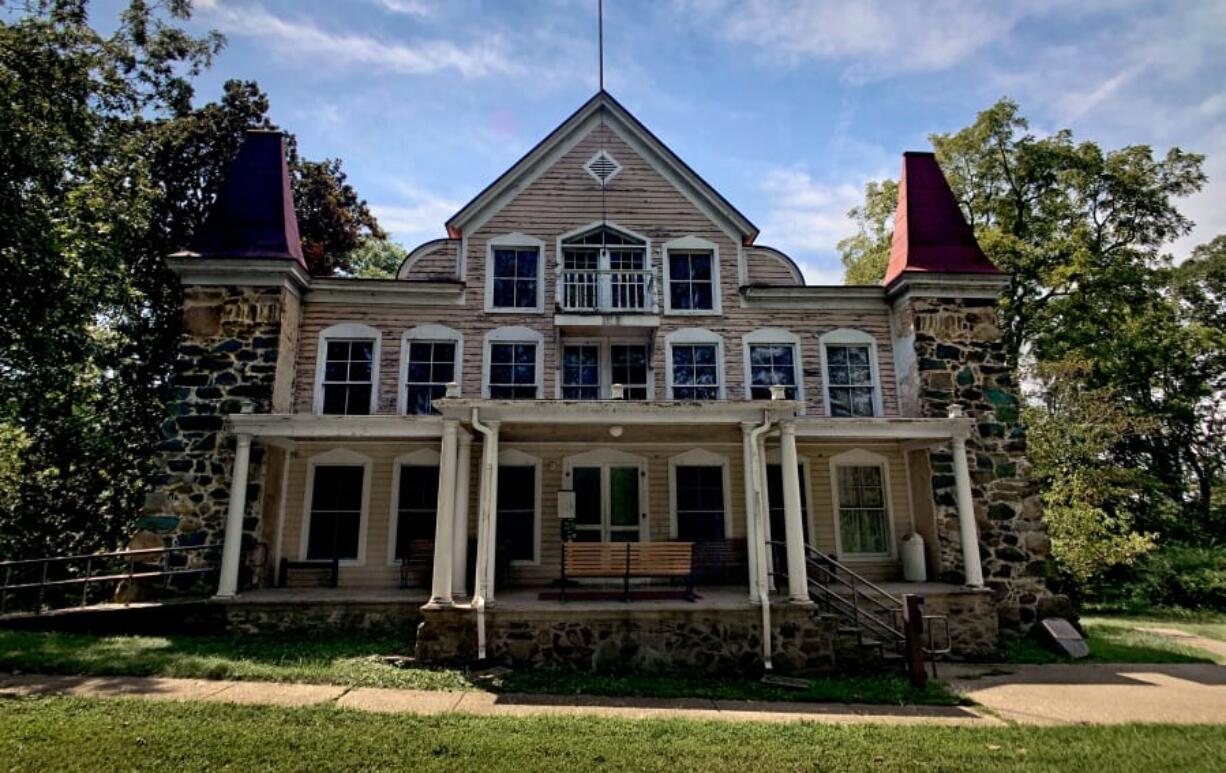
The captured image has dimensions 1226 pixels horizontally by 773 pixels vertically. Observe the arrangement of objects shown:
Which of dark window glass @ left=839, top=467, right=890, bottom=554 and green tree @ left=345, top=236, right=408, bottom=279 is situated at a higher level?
green tree @ left=345, top=236, right=408, bottom=279

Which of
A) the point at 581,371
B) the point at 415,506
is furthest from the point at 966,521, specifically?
the point at 415,506

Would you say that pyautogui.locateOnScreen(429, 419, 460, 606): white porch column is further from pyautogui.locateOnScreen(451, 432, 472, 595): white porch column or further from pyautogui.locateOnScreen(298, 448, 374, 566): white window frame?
pyautogui.locateOnScreen(298, 448, 374, 566): white window frame

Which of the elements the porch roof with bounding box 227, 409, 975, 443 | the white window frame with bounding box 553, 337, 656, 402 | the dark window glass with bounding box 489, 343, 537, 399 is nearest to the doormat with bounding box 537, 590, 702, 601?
the porch roof with bounding box 227, 409, 975, 443

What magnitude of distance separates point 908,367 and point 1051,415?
31.5 ft

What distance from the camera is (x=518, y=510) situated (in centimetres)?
1202

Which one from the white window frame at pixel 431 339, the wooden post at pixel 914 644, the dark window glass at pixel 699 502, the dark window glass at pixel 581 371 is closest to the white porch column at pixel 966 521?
the wooden post at pixel 914 644

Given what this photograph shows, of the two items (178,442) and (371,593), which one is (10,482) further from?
(371,593)

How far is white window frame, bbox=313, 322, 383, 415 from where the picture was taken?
12242 millimetres

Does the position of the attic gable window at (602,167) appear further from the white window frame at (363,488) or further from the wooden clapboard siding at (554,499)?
the white window frame at (363,488)

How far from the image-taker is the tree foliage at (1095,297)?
18.9 meters

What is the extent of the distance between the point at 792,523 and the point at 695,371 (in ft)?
14.7

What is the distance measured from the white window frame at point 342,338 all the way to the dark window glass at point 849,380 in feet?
30.6

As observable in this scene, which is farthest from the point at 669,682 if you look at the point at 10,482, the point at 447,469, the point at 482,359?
the point at 10,482

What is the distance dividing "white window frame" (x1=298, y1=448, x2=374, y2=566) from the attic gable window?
25.3ft
